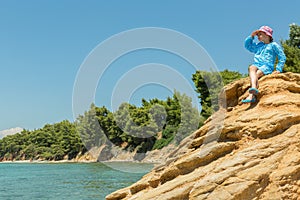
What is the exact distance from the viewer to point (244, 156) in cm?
617

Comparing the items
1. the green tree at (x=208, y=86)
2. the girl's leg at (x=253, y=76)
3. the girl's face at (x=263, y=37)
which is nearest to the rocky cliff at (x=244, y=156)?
the girl's leg at (x=253, y=76)

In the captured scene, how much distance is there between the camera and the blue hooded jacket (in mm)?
7676

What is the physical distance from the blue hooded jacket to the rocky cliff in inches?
9.4

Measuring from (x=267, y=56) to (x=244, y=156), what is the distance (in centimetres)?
252

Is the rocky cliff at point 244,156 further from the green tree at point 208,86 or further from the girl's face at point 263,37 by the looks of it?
Answer: the green tree at point 208,86

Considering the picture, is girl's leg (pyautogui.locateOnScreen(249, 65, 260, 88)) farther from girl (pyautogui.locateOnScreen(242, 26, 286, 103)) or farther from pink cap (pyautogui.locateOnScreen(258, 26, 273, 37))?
pink cap (pyautogui.locateOnScreen(258, 26, 273, 37))

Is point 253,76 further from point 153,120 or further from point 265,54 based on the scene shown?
point 153,120

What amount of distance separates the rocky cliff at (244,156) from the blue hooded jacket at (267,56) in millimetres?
238

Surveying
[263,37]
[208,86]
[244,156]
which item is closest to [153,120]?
[208,86]

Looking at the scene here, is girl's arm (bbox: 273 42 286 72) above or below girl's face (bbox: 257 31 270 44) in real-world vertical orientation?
below

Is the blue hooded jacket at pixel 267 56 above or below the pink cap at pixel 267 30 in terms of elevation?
below

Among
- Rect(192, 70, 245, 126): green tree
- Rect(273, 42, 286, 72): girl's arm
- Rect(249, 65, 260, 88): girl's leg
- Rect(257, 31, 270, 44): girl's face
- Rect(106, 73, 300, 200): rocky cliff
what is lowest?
Rect(106, 73, 300, 200): rocky cliff

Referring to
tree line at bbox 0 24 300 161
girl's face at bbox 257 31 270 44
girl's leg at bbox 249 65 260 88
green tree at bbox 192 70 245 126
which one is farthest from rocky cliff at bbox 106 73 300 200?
green tree at bbox 192 70 245 126

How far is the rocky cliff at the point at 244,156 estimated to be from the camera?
5.83 metres
